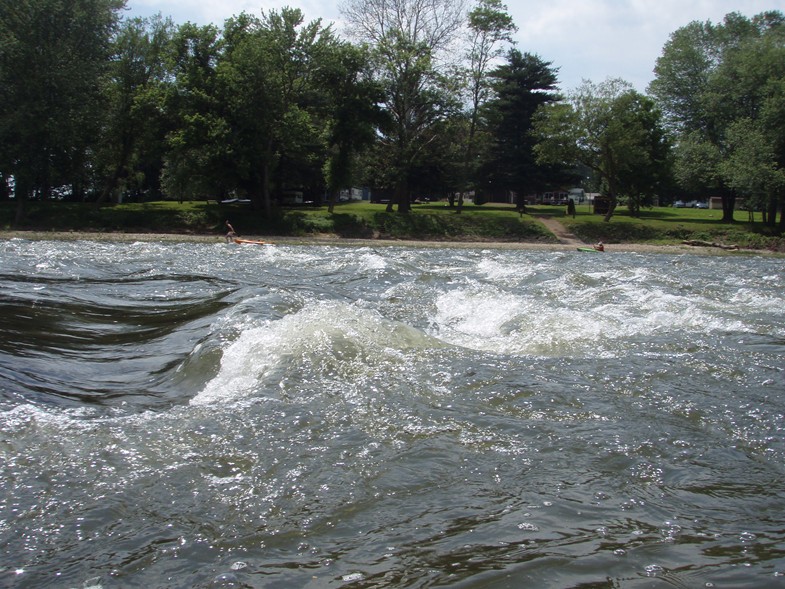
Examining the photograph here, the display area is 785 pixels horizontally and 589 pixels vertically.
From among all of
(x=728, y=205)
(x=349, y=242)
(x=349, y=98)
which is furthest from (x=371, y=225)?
(x=728, y=205)

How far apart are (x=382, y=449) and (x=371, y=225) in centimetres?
4176

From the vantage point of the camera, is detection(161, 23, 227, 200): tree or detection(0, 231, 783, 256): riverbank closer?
detection(0, 231, 783, 256): riverbank

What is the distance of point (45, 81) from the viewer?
40.7m

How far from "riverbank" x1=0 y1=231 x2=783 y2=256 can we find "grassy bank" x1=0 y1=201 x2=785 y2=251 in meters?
1.39

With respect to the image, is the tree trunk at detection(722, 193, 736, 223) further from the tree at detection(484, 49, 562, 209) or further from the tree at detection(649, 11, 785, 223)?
the tree at detection(484, 49, 562, 209)

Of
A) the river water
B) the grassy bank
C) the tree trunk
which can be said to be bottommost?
the river water

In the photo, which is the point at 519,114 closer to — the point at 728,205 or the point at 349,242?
the point at 728,205

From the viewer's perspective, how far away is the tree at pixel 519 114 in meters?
55.7

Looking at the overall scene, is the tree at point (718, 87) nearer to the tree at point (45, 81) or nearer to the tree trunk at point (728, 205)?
the tree trunk at point (728, 205)

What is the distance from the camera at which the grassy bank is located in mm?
43375

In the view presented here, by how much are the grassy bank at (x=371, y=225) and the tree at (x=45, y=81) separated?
3.02m

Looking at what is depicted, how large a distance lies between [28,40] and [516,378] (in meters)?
42.8

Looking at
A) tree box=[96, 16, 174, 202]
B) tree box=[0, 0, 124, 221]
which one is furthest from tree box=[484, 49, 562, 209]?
tree box=[0, 0, 124, 221]

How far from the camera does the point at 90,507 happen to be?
14.4ft
